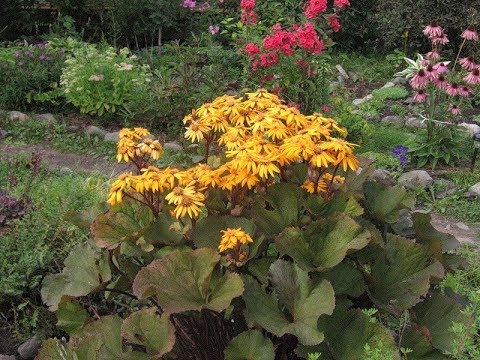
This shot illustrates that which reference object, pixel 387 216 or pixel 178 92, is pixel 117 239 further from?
pixel 178 92

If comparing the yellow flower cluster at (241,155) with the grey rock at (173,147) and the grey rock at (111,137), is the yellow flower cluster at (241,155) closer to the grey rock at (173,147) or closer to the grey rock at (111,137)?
the grey rock at (173,147)

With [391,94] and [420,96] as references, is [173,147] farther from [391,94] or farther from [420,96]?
[391,94]

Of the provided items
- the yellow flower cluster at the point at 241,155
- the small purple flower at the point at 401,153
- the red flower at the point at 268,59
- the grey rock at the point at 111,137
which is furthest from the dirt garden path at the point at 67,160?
the yellow flower cluster at the point at 241,155

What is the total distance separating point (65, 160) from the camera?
6.50 m

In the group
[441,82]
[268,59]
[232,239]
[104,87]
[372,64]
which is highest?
[232,239]

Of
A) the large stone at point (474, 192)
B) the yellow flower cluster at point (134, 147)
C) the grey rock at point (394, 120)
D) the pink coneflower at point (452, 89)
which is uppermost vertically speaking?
the yellow flower cluster at point (134, 147)

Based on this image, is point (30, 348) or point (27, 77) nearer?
point (30, 348)

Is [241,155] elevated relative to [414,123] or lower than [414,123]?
elevated

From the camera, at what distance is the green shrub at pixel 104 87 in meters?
7.14

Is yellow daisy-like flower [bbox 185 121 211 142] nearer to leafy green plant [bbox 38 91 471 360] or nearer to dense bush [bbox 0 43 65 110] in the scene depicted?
leafy green plant [bbox 38 91 471 360]

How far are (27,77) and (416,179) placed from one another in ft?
13.0

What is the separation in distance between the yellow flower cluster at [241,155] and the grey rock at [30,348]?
99cm

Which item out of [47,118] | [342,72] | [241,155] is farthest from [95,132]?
[241,155]

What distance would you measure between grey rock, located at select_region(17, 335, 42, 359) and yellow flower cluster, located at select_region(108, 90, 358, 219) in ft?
3.26
